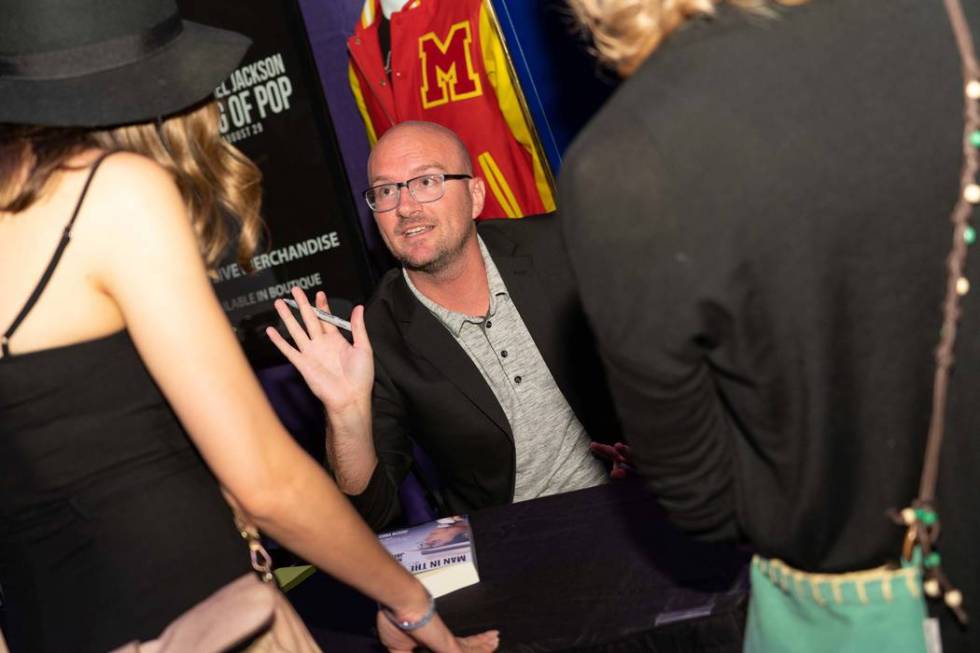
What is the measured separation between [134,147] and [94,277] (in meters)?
0.18

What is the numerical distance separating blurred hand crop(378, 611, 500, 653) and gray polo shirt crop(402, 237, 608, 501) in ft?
3.36

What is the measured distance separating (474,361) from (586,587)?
1049mm

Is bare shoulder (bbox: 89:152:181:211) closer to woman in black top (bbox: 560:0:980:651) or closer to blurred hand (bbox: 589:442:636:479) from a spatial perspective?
woman in black top (bbox: 560:0:980:651)

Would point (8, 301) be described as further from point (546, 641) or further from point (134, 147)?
point (546, 641)

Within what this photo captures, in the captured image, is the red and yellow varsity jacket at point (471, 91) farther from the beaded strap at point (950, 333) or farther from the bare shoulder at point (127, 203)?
the beaded strap at point (950, 333)

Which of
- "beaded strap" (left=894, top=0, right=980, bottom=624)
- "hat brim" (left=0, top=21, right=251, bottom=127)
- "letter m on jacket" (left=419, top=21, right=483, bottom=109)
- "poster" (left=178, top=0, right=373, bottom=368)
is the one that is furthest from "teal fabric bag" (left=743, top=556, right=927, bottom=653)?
"poster" (left=178, top=0, right=373, bottom=368)

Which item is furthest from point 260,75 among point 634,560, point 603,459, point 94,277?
point 94,277

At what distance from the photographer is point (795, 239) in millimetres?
952

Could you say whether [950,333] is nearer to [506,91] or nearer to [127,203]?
[127,203]

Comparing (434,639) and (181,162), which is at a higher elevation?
(181,162)

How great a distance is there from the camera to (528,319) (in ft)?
9.18

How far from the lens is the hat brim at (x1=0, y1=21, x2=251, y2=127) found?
1167 mm

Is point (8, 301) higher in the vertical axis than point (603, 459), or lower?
higher

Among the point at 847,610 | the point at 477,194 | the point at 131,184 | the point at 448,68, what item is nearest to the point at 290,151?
the point at 448,68
